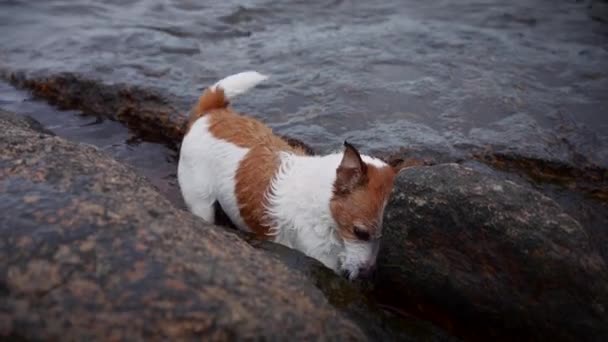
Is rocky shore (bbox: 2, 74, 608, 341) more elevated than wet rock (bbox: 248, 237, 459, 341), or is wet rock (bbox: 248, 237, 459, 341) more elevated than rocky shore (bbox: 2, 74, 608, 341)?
rocky shore (bbox: 2, 74, 608, 341)

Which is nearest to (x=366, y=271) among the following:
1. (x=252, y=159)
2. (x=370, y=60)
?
(x=252, y=159)

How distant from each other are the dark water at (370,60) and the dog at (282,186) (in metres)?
1.18

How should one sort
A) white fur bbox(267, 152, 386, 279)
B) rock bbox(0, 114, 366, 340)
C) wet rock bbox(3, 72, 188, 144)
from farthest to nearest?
wet rock bbox(3, 72, 188, 144) < white fur bbox(267, 152, 386, 279) < rock bbox(0, 114, 366, 340)

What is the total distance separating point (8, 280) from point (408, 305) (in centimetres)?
225

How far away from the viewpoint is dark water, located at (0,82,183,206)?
18.6 feet

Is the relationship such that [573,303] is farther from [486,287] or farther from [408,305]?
[408,305]

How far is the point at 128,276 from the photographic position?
240 centimetres

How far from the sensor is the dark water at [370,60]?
19.3 feet

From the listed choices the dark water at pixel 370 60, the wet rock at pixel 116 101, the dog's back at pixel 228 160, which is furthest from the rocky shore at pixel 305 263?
the wet rock at pixel 116 101

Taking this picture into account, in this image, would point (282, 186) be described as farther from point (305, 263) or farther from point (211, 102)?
point (211, 102)

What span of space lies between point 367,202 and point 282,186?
31.8 inches

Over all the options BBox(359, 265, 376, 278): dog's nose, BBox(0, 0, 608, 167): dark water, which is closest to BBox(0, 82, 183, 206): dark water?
BBox(0, 0, 608, 167): dark water

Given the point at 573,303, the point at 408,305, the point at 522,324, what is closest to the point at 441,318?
the point at 408,305

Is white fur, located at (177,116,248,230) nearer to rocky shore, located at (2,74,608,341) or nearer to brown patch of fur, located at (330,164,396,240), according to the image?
rocky shore, located at (2,74,608,341)
